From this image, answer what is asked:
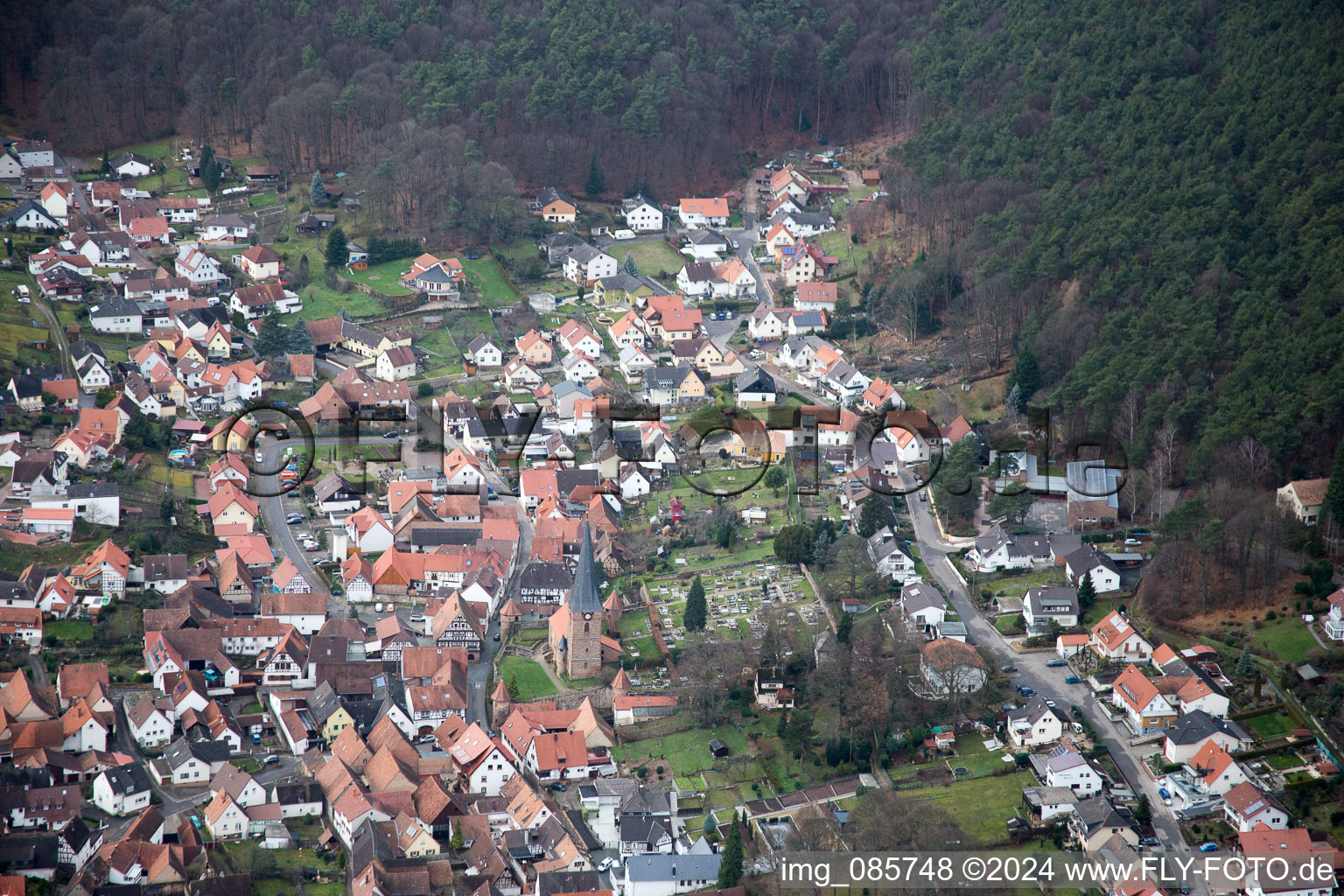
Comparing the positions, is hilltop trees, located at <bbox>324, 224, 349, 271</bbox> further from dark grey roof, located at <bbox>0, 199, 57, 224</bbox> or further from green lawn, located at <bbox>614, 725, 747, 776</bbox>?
green lawn, located at <bbox>614, 725, 747, 776</bbox>

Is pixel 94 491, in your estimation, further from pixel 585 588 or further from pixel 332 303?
pixel 332 303

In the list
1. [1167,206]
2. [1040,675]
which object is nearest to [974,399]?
[1167,206]

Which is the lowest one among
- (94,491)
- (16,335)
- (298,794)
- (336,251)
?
(298,794)

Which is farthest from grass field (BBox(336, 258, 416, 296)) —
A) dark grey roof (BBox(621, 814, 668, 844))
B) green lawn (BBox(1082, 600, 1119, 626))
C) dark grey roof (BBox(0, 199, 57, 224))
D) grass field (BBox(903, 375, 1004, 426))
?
dark grey roof (BBox(621, 814, 668, 844))

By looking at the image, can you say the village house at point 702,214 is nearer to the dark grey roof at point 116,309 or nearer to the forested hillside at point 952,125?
the forested hillside at point 952,125

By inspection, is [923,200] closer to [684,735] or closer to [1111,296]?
[1111,296]

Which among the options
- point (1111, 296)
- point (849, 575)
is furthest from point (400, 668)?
point (1111, 296)

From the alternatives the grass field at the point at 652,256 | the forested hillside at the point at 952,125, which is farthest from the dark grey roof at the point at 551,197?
the grass field at the point at 652,256
